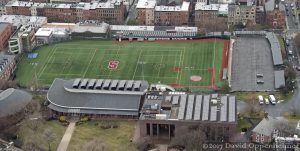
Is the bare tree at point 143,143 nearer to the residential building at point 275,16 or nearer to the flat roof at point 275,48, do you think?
the flat roof at point 275,48

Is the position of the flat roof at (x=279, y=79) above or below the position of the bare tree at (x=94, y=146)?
above

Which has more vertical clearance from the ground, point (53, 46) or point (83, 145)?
point (53, 46)

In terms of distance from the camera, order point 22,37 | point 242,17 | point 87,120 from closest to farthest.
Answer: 1. point 87,120
2. point 22,37
3. point 242,17

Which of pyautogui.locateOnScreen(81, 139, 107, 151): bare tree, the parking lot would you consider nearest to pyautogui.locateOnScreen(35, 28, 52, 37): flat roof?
the parking lot

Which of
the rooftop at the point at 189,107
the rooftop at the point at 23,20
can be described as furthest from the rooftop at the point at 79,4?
the rooftop at the point at 189,107

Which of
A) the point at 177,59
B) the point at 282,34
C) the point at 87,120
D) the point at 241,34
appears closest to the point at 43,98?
the point at 87,120

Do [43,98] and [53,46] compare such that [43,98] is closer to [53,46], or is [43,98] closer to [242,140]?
[53,46]
